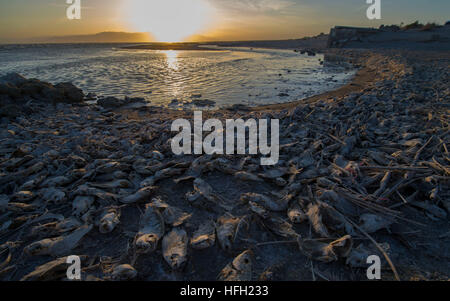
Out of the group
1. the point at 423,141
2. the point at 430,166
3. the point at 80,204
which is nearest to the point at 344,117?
the point at 423,141

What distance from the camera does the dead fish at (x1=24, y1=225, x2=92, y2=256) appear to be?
214 cm

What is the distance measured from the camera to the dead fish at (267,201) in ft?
8.92

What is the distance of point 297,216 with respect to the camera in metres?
2.50

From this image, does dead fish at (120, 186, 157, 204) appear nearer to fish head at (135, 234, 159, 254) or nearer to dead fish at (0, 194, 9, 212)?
fish head at (135, 234, 159, 254)

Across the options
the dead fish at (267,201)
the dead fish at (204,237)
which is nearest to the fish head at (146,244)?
the dead fish at (204,237)

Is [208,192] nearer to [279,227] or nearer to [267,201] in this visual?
[267,201]

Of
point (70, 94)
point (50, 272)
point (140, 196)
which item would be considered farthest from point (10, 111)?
point (50, 272)

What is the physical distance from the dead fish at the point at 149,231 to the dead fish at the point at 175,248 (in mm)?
107

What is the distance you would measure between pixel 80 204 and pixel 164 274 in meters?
1.66

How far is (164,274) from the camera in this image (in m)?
1.96

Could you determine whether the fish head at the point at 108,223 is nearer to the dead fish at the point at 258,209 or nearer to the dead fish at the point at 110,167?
the dead fish at the point at 110,167

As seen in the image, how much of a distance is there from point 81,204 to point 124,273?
4.69 ft

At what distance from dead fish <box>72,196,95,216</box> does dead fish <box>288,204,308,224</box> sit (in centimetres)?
259

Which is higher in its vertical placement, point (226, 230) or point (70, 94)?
point (70, 94)
